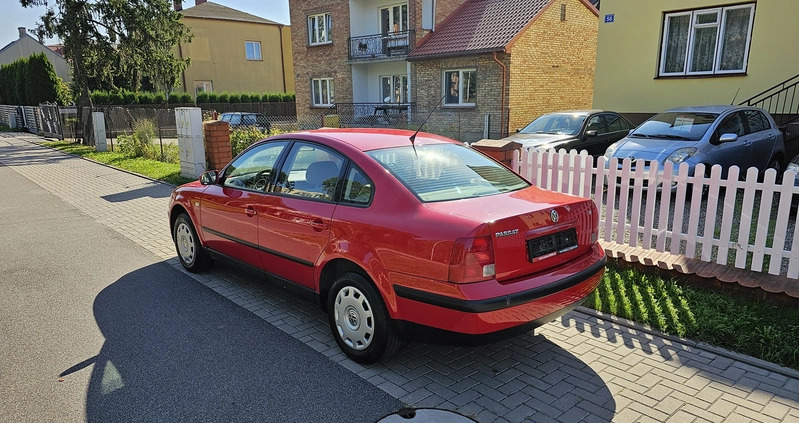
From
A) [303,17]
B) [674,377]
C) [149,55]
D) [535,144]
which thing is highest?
[303,17]

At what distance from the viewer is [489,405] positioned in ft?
10.7

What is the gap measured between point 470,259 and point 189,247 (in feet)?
12.8

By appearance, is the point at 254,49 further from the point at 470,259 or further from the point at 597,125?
the point at 470,259

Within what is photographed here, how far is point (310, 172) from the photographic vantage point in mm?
4234

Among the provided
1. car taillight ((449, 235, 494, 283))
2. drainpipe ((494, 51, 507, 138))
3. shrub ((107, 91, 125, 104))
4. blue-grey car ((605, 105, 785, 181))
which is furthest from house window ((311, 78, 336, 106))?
car taillight ((449, 235, 494, 283))

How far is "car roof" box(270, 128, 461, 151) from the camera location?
13.5ft

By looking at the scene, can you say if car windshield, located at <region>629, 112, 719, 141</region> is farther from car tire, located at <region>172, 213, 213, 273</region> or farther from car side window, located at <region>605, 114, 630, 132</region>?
car tire, located at <region>172, 213, 213, 273</region>

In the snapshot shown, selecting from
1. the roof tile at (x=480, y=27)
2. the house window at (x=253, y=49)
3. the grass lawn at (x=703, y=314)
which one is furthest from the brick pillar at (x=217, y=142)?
the house window at (x=253, y=49)

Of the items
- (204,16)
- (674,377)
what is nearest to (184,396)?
(674,377)

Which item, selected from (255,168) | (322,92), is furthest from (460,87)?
(255,168)

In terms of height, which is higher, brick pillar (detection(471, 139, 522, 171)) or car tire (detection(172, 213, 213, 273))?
brick pillar (detection(471, 139, 522, 171))

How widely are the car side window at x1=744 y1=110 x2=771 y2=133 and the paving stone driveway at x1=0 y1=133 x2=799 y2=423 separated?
704cm

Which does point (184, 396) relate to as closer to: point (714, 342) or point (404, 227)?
point (404, 227)

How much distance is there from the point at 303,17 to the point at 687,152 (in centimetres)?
2359
